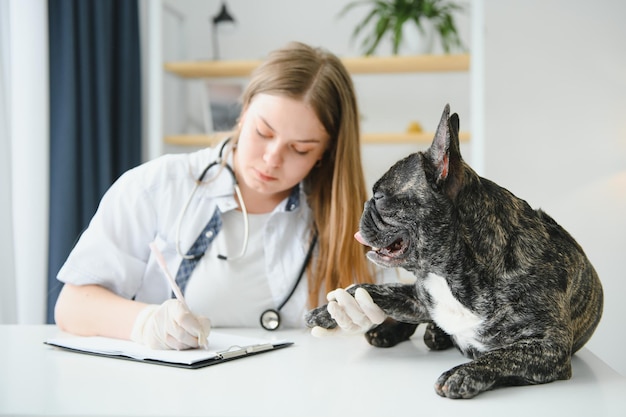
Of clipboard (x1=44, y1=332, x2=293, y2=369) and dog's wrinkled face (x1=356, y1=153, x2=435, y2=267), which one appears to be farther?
clipboard (x1=44, y1=332, x2=293, y2=369)

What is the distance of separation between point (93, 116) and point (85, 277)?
1.55 m

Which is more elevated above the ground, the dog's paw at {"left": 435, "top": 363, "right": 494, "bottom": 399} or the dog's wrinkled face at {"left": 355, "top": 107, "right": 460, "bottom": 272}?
the dog's wrinkled face at {"left": 355, "top": 107, "right": 460, "bottom": 272}

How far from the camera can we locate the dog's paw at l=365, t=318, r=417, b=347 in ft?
3.87

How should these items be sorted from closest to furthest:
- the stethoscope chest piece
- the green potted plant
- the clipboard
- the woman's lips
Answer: the clipboard, the stethoscope chest piece, the woman's lips, the green potted plant

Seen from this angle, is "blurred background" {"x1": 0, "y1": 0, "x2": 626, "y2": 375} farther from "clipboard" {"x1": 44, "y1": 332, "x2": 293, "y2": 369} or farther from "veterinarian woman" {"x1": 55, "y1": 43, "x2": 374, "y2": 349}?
"clipboard" {"x1": 44, "y1": 332, "x2": 293, "y2": 369}

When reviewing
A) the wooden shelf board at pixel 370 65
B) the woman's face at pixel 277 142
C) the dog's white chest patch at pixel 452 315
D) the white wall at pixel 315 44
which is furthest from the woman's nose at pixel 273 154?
the white wall at pixel 315 44

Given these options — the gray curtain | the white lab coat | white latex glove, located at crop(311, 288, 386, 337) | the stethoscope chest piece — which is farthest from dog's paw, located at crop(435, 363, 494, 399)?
the gray curtain

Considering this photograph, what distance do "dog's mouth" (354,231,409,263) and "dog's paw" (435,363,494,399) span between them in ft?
0.62

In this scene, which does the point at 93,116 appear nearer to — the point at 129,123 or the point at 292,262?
the point at 129,123

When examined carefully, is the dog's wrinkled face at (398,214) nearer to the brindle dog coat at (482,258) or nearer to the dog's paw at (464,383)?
the brindle dog coat at (482,258)

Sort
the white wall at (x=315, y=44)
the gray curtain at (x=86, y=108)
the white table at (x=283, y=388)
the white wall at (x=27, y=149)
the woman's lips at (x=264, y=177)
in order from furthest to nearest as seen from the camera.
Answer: the white wall at (x=315, y=44)
the gray curtain at (x=86, y=108)
the white wall at (x=27, y=149)
the woman's lips at (x=264, y=177)
the white table at (x=283, y=388)

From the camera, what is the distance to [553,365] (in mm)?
878

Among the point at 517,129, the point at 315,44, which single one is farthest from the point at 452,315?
the point at 315,44

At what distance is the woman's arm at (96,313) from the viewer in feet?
4.08
